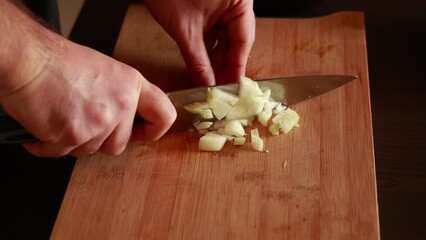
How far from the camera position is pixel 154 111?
1012 mm

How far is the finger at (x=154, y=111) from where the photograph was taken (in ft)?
3.27

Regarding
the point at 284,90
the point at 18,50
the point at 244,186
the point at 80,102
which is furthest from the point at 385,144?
the point at 18,50

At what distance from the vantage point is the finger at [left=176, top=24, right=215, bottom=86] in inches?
47.7

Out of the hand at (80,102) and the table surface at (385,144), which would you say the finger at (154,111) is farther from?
the table surface at (385,144)

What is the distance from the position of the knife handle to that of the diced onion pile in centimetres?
31

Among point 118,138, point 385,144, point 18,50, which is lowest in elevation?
point 385,144

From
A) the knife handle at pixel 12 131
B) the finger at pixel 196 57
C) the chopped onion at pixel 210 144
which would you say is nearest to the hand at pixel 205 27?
the finger at pixel 196 57

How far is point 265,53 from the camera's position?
1.35 meters

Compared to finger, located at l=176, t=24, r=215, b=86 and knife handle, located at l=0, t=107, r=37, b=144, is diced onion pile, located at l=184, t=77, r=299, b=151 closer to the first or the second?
finger, located at l=176, t=24, r=215, b=86

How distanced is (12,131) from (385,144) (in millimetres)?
757

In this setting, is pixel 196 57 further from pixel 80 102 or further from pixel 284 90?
pixel 80 102

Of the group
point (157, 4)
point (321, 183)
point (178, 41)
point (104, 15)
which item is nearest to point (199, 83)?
point (178, 41)

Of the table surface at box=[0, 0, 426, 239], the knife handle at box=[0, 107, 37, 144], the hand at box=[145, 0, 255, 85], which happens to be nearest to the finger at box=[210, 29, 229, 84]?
the hand at box=[145, 0, 255, 85]

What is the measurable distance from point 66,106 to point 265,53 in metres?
0.59
